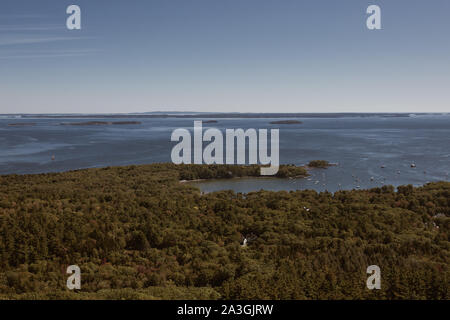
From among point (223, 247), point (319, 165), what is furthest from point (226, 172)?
point (223, 247)

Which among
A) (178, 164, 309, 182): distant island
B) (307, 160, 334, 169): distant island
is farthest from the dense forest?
(307, 160, 334, 169): distant island

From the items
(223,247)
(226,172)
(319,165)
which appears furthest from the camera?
(319,165)

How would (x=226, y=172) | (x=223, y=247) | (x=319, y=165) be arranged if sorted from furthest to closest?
(x=319, y=165) < (x=226, y=172) < (x=223, y=247)

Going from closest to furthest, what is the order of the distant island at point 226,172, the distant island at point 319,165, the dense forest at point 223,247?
the dense forest at point 223,247
the distant island at point 226,172
the distant island at point 319,165

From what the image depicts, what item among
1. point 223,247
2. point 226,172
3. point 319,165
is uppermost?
point 319,165

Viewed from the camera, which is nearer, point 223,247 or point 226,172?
point 223,247

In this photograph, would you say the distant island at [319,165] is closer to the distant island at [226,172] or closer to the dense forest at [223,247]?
the distant island at [226,172]

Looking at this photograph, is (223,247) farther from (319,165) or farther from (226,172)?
(319,165)

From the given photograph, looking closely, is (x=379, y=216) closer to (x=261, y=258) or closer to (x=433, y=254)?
(x=433, y=254)

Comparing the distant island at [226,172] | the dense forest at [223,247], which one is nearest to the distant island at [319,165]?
the distant island at [226,172]
